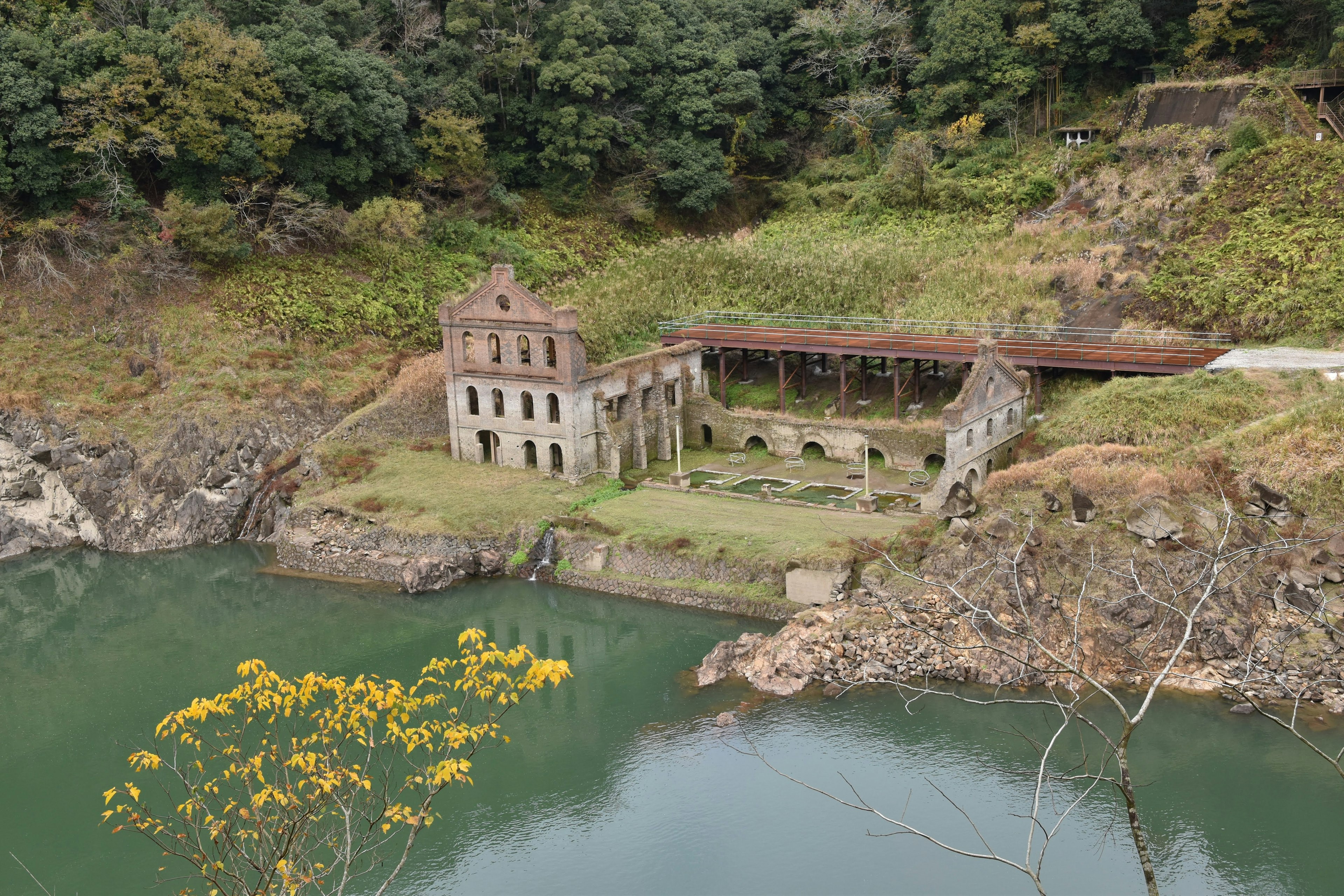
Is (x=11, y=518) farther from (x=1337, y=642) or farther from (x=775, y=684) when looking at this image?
(x=1337, y=642)

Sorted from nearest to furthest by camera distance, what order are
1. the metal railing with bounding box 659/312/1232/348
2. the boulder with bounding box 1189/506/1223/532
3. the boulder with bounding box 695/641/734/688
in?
the boulder with bounding box 1189/506/1223/532, the boulder with bounding box 695/641/734/688, the metal railing with bounding box 659/312/1232/348

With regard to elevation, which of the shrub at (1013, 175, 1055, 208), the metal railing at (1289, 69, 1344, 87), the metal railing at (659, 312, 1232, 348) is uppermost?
the metal railing at (1289, 69, 1344, 87)

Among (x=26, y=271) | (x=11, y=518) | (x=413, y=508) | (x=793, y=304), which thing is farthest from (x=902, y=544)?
(x=26, y=271)

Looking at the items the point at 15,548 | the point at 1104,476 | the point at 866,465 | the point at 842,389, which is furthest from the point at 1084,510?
the point at 15,548

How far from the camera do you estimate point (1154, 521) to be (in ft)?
101

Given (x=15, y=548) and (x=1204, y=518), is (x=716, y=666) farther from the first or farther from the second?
(x=15, y=548)

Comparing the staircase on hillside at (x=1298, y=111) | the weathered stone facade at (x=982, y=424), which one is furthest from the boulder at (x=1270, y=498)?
the staircase on hillside at (x=1298, y=111)

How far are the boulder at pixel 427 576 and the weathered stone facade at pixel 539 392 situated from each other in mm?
6132

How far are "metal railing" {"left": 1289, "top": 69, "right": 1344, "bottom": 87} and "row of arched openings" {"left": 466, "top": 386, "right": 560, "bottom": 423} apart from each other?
3453cm

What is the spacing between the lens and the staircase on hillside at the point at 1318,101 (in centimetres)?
5094

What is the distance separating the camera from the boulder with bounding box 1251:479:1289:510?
30.3m

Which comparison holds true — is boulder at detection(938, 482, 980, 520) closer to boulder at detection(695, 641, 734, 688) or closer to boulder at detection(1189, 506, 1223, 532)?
boulder at detection(1189, 506, 1223, 532)

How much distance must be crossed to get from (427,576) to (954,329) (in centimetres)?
2158

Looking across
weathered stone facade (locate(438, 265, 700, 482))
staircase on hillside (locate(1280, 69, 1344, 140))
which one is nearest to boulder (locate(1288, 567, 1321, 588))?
weathered stone facade (locate(438, 265, 700, 482))
